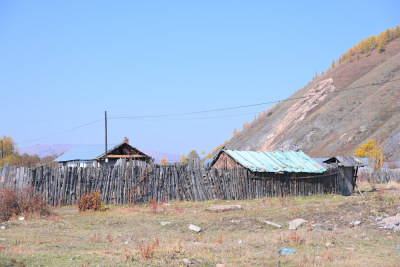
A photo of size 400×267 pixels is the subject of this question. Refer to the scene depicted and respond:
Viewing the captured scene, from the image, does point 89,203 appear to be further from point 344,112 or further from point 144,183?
point 344,112

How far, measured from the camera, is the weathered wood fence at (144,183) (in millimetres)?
17906

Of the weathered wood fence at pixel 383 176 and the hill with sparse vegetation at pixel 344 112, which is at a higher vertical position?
the hill with sparse vegetation at pixel 344 112

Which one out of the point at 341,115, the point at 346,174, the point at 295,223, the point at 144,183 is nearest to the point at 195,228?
the point at 295,223

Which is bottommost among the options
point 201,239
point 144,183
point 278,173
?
point 201,239

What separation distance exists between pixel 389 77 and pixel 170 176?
7410 centimetres

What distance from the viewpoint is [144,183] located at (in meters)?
19.1

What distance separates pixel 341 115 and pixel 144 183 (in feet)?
221

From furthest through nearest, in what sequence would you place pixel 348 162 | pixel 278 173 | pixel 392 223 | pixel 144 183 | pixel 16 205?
pixel 348 162, pixel 278 173, pixel 144 183, pixel 16 205, pixel 392 223

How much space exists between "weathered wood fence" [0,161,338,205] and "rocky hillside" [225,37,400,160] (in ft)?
146

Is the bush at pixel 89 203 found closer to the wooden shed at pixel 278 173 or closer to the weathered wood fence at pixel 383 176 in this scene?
the wooden shed at pixel 278 173

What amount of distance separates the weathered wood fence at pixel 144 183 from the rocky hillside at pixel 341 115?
44.4 meters

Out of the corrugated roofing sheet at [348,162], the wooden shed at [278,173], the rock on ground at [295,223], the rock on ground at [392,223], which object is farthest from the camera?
the corrugated roofing sheet at [348,162]

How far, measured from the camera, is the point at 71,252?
8109mm

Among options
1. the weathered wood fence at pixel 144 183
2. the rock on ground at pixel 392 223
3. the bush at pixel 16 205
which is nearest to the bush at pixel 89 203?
the bush at pixel 16 205
